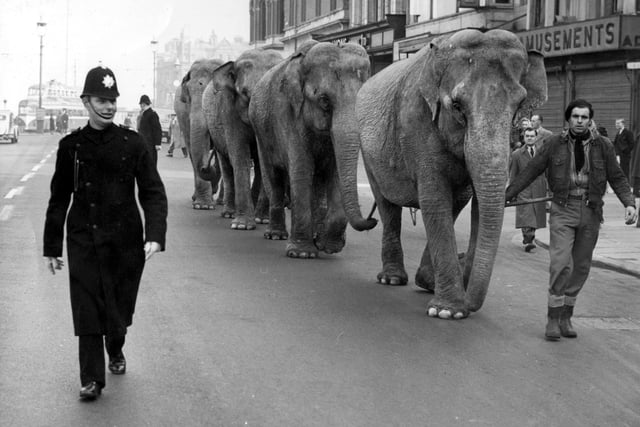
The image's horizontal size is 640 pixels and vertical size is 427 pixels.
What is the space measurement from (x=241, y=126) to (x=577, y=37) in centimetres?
1588

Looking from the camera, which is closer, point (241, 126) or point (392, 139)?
point (392, 139)

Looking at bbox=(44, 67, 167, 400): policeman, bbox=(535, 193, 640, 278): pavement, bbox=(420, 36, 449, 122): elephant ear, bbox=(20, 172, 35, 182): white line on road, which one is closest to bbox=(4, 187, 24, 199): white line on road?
bbox=(20, 172, 35, 182): white line on road

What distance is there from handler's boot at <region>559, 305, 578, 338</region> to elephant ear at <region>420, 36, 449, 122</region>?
5.82 feet

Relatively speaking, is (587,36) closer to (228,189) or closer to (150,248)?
(228,189)

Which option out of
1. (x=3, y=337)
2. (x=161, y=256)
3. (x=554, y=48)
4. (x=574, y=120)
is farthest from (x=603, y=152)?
(x=554, y=48)

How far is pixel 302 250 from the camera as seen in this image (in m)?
13.8

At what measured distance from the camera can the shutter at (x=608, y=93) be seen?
30.3 meters

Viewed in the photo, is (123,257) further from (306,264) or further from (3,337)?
(306,264)

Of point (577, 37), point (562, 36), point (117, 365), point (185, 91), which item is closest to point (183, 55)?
point (562, 36)

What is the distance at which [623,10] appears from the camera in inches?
1177

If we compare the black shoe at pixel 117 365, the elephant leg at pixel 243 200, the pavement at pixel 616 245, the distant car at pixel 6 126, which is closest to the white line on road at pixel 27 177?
the elephant leg at pixel 243 200

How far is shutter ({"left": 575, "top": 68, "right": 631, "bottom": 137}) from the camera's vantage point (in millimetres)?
30266

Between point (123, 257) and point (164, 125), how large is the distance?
216 feet

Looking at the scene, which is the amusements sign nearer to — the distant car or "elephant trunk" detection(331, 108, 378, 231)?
"elephant trunk" detection(331, 108, 378, 231)
